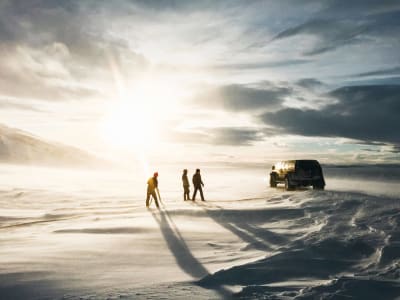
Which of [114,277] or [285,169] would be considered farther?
[285,169]

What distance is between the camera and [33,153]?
6462 inches

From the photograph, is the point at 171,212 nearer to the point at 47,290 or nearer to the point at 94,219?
the point at 94,219

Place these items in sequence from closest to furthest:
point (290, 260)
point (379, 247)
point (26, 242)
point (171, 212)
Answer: point (290, 260) → point (379, 247) → point (26, 242) → point (171, 212)

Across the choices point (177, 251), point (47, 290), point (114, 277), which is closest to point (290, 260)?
point (177, 251)

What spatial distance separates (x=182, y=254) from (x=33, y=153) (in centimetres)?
16941

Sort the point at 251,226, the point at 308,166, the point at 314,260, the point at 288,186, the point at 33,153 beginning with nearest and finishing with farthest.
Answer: the point at 314,260, the point at 251,226, the point at 308,166, the point at 288,186, the point at 33,153

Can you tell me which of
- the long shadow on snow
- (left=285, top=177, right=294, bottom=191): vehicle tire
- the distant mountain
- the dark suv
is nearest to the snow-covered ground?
the long shadow on snow

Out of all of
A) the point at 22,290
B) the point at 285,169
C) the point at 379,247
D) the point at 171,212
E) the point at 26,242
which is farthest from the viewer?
the point at 285,169

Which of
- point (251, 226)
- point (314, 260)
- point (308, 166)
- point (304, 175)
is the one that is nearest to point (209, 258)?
point (314, 260)

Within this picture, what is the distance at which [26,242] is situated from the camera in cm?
1030

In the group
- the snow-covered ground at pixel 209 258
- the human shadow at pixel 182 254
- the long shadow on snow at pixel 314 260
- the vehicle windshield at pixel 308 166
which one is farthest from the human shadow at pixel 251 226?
the vehicle windshield at pixel 308 166

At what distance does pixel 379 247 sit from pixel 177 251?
4.59 metres

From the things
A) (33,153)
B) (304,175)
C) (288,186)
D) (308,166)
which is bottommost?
(288,186)

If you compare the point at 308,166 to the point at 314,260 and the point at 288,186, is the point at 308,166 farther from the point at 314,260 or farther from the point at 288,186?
the point at 314,260
